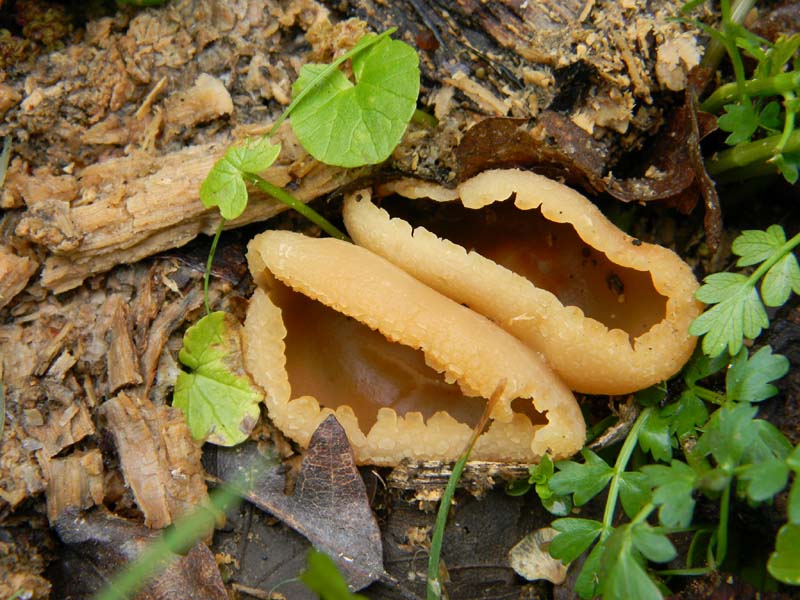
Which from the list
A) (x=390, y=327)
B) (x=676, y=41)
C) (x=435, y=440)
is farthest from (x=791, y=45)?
(x=435, y=440)

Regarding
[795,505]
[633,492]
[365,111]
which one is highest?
[365,111]

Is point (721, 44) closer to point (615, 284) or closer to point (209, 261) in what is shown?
point (615, 284)

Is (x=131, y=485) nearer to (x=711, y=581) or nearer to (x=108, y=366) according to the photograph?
(x=108, y=366)

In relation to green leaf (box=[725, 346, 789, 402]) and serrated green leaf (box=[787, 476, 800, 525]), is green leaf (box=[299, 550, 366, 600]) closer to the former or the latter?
serrated green leaf (box=[787, 476, 800, 525])

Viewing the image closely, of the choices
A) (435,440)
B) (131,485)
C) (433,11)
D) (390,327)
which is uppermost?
(433,11)

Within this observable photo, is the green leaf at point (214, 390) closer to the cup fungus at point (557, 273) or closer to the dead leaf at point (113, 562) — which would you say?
the dead leaf at point (113, 562)

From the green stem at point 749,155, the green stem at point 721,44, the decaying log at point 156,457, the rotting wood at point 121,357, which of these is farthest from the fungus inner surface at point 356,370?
the green stem at point 721,44

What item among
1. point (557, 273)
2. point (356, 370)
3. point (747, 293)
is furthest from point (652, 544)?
point (356, 370)
